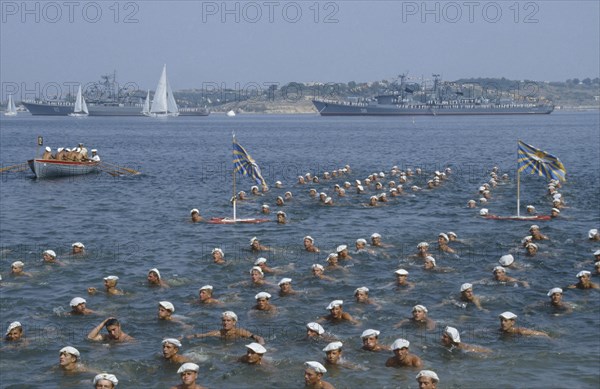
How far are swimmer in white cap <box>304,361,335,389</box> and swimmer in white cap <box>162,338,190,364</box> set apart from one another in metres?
3.52

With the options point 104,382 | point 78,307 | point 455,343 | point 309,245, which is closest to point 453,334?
point 455,343

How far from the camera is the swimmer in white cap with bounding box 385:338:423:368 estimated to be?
17.0 m

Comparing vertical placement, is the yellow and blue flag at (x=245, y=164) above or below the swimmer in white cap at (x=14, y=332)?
above

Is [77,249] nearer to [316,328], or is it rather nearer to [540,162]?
[316,328]

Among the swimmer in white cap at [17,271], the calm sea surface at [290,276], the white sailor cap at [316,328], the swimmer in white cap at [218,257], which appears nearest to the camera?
the calm sea surface at [290,276]

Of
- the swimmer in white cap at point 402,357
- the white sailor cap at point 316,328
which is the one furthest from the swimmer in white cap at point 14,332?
the swimmer in white cap at point 402,357

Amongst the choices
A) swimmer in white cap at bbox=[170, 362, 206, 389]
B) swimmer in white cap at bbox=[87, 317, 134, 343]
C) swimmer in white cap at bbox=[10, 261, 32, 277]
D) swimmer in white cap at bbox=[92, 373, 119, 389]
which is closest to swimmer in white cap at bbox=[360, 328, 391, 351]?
swimmer in white cap at bbox=[170, 362, 206, 389]

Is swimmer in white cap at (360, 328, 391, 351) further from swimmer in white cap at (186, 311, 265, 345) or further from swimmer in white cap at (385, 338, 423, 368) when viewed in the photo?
swimmer in white cap at (186, 311, 265, 345)

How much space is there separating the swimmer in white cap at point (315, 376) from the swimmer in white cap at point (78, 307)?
876cm

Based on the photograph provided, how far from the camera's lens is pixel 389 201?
4534 centimetres

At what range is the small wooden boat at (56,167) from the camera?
56719mm

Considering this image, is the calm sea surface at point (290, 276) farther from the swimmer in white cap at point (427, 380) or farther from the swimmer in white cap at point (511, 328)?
the swimmer in white cap at point (427, 380)

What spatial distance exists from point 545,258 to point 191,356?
54.2ft

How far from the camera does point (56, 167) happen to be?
2263 inches
